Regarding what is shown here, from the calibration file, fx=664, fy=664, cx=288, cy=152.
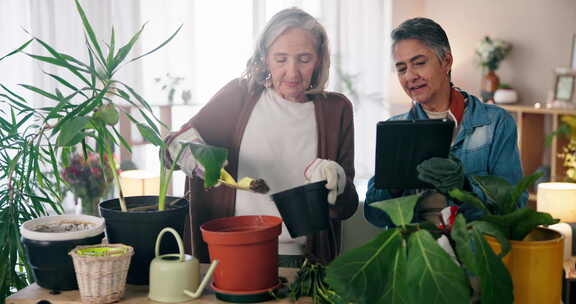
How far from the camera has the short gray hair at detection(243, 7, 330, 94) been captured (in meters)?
2.17

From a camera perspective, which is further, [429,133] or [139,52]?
[139,52]

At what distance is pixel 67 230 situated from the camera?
172cm

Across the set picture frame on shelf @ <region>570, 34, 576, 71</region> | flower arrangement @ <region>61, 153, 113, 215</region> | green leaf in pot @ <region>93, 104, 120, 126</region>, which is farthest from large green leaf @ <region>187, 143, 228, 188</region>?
picture frame on shelf @ <region>570, 34, 576, 71</region>

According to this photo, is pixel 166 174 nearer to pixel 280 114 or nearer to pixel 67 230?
pixel 67 230

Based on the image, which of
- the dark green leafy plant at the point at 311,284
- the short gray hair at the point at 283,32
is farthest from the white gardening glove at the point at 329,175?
the dark green leafy plant at the point at 311,284

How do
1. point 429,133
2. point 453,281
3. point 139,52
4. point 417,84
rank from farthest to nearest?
1. point 139,52
2. point 417,84
3. point 429,133
4. point 453,281

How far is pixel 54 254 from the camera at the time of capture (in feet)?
5.38

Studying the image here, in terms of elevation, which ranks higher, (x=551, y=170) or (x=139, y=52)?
(x=139, y=52)

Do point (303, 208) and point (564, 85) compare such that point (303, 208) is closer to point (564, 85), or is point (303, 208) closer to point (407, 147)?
point (407, 147)

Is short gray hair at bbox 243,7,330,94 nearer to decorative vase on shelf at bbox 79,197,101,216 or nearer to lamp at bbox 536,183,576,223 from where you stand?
lamp at bbox 536,183,576,223

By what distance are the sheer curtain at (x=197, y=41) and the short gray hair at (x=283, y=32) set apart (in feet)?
12.0

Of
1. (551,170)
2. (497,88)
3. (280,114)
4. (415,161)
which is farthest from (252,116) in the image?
(497,88)

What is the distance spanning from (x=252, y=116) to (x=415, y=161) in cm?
66

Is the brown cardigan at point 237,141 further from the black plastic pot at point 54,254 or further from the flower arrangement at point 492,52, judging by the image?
the flower arrangement at point 492,52
